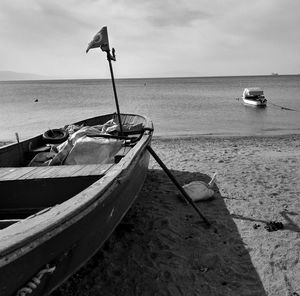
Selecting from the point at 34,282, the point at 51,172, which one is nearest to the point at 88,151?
the point at 51,172

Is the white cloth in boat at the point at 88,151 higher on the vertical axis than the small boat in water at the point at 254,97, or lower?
higher

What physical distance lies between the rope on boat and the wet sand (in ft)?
6.37

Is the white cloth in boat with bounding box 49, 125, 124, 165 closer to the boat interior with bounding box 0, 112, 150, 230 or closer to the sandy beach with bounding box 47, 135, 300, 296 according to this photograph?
the boat interior with bounding box 0, 112, 150, 230

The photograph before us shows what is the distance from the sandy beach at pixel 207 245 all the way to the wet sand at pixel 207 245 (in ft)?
0.04

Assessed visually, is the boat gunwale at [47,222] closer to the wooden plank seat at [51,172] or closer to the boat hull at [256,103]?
the wooden plank seat at [51,172]

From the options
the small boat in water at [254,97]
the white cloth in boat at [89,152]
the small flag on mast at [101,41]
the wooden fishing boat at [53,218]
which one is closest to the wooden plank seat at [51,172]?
the wooden fishing boat at [53,218]

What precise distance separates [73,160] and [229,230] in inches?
120

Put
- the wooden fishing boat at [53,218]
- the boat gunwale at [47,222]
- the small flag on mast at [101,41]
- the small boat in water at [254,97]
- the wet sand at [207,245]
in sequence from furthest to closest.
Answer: the small boat in water at [254,97] → the small flag on mast at [101,41] → the wet sand at [207,245] → the wooden fishing boat at [53,218] → the boat gunwale at [47,222]

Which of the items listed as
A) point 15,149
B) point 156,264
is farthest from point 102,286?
point 15,149

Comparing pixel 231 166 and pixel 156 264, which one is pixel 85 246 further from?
pixel 231 166

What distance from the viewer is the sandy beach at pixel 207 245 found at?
Result: 14.8 feet

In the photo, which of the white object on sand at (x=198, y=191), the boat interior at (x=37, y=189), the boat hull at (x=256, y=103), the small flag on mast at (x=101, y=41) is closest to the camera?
the boat interior at (x=37, y=189)

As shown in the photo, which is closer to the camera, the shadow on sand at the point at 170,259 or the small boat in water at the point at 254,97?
the shadow on sand at the point at 170,259

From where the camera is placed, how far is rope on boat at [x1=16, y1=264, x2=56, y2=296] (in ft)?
8.12
